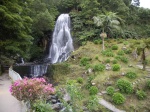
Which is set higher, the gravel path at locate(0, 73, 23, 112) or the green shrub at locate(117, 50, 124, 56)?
the green shrub at locate(117, 50, 124, 56)

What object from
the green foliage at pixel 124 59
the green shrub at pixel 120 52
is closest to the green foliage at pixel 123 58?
the green foliage at pixel 124 59

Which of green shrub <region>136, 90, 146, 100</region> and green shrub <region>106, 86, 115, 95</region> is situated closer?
green shrub <region>136, 90, 146, 100</region>

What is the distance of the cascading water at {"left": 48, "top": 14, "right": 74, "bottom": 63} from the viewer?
25.9 metres

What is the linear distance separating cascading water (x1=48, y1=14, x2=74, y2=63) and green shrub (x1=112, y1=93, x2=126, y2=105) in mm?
13968

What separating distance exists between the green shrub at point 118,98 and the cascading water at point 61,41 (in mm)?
13968

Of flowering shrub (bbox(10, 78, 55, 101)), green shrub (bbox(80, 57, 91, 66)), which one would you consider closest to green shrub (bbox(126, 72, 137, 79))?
green shrub (bbox(80, 57, 91, 66))

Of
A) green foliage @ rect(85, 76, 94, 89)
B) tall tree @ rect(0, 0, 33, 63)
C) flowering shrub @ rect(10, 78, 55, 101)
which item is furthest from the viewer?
tall tree @ rect(0, 0, 33, 63)

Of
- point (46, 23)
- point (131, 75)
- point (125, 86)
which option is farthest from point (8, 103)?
point (46, 23)

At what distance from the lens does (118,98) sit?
38.4 feet

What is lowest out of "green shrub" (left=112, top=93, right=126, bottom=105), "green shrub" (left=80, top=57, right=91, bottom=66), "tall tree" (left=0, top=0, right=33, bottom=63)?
"green shrub" (left=112, top=93, right=126, bottom=105)

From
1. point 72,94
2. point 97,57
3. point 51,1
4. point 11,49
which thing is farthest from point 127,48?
point 51,1

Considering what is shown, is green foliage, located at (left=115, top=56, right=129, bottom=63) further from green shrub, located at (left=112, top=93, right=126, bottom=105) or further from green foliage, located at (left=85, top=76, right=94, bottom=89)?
green shrub, located at (left=112, top=93, right=126, bottom=105)

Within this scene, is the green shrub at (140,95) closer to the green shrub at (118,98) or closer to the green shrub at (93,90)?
the green shrub at (118,98)

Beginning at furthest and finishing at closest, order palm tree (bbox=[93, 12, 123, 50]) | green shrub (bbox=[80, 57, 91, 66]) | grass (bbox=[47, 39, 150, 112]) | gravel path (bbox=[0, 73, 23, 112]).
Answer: palm tree (bbox=[93, 12, 123, 50]), green shrub (bbox=[80, 57, 91, 66]), grass (bbox=[47, 39, 150, 112]), gravel path (bbox=[0, 73, 23, 112])
